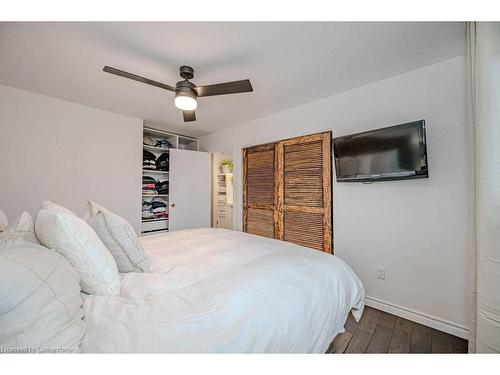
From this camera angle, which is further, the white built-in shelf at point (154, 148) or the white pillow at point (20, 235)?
the white built-in shelf at point (154, 148)

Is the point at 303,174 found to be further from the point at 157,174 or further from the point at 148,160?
the point at 157,174

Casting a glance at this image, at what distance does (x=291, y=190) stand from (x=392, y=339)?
69.6 inches

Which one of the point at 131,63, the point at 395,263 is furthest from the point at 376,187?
the point at 131,63

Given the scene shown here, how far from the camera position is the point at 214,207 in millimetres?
4684

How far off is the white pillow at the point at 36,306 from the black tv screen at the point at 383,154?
2283 mm

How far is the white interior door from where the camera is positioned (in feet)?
11.6

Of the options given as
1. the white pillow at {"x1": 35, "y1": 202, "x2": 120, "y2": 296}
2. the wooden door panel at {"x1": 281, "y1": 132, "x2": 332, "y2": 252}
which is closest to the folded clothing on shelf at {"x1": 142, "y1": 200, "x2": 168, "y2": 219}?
the wooden door panel at {"x1": 281, "y1": 132, "x2": 332, "y2": 252}

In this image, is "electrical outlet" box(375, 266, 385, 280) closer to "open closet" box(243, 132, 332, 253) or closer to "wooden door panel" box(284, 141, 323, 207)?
"open closet" box(243, 132, 332, 253)

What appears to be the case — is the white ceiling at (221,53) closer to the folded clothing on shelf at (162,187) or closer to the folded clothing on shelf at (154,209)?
the folded clothing on shelf at (162,187)

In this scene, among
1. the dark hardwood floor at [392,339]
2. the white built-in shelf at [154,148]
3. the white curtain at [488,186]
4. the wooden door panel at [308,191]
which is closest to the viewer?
the white curtain at [488,186]

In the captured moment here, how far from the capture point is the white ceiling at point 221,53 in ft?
4.55

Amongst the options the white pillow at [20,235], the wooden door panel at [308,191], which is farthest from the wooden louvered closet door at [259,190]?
the white pillow at [20,235]

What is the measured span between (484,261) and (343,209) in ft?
4.23
